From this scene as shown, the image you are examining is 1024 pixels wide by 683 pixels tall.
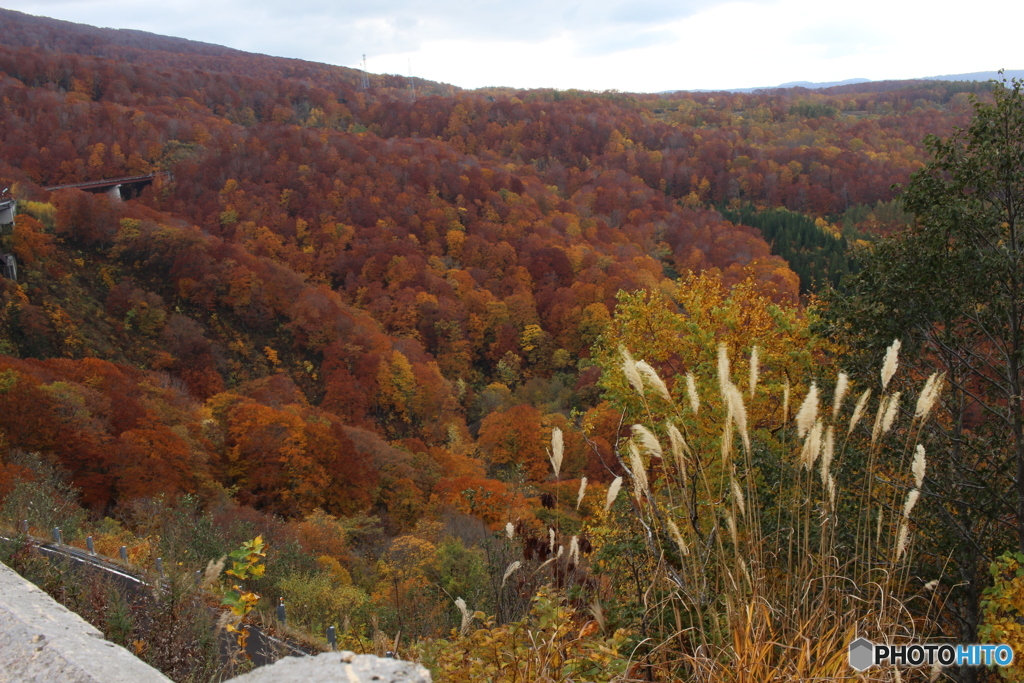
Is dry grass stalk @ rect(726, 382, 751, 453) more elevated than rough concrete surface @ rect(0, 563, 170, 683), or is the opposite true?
dry grass stalk @ rect(726, 382, 751, 453)

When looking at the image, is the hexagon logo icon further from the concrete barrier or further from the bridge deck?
the bridge deck

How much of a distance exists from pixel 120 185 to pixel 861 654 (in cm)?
10294

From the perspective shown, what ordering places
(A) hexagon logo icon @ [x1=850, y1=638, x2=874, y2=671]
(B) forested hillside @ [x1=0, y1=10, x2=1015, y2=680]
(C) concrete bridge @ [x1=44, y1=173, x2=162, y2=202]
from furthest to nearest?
(C) concrete bridge @ [x1=44, y1=173, x2=162, y2=202] < (B) forested hillside @ [x1=0, y1=10, x2=1015, y2=680] < (A) hexagon logo icon @ [x1=850, y1=638, x2=874, y2=671]

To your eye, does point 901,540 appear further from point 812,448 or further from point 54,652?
point 54,652

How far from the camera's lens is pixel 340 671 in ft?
6.07

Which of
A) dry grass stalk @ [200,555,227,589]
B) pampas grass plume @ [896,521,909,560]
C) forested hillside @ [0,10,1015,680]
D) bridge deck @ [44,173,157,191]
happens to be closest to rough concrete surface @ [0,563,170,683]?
dry grass stalk @ [200,555,227,589]

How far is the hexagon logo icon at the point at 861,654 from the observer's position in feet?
7.32

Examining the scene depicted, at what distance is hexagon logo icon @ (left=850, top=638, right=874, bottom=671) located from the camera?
2230 millimetres

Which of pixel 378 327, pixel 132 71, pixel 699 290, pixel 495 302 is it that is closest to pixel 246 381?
pixel 378 327

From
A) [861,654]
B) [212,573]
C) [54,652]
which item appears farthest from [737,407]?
[54,652]

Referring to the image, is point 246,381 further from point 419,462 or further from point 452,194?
point 452,194

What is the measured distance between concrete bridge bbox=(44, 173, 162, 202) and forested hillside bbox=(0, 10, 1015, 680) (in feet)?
7.29

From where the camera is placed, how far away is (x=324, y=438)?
32812 mm

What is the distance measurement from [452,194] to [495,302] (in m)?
33.7
